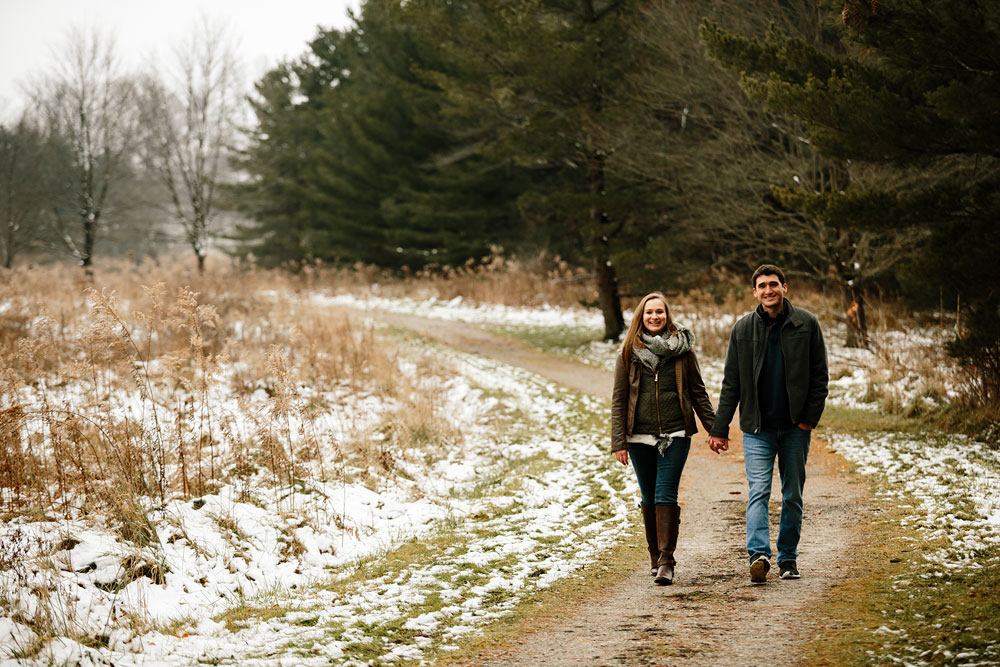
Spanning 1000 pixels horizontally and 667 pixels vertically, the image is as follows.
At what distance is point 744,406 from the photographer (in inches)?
206

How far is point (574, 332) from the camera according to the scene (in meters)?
20.2

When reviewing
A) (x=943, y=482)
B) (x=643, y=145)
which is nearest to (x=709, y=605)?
(x=943, y=482)

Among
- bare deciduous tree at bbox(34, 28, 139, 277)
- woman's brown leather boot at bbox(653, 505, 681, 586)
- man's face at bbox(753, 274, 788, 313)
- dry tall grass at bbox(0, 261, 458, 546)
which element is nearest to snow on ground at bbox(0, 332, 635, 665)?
dry tall grass at bbox(0, 261, 458, 546)

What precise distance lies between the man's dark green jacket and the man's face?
9cm

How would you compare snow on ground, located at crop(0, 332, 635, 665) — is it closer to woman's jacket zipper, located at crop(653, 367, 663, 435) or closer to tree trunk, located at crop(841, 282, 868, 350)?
woman's jacket zipper, located at crop(653, 367, 663, 435)

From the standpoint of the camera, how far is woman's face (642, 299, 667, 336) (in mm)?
5410

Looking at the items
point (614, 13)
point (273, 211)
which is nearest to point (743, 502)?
point (614, 13)

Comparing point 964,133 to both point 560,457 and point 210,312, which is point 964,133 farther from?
point 210,312

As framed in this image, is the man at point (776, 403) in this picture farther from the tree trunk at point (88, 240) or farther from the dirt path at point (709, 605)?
the tree trunk at point (88, 240)

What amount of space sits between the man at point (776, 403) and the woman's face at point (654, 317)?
47 centimetres

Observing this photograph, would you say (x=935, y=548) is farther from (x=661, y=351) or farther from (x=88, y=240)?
(x=88, y=240)

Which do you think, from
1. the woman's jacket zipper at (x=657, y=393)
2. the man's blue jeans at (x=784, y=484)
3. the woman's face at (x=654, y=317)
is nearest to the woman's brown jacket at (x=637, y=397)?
the woman's jacket zipper at (x=657, y=393)

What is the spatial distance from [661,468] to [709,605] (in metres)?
0.94

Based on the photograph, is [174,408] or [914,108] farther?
[174,408]
